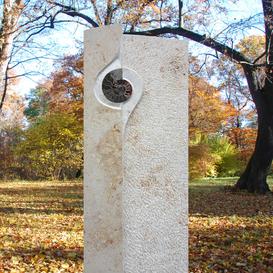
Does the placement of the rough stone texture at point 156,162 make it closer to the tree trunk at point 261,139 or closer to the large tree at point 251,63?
the large tree at point 251,63

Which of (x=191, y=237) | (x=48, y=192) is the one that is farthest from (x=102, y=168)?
(x=48, y=192)

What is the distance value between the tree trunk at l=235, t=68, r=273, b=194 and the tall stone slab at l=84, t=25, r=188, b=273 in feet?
35.1

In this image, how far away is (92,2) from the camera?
13.9 metres

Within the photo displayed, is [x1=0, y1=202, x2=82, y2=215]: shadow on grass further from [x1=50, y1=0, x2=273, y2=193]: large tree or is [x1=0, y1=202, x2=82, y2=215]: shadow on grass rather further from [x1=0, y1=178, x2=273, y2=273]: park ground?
[x1=50, y1=0, x2=273, y2=193]: large tree

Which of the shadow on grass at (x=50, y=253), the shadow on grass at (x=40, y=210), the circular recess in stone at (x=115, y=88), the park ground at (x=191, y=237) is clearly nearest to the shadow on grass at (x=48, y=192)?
the park ground at (x=191, y=237)

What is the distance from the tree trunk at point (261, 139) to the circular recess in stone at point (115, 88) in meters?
10.8

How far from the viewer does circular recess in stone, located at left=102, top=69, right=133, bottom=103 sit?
3145 mm

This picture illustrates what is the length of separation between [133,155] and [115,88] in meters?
0.51

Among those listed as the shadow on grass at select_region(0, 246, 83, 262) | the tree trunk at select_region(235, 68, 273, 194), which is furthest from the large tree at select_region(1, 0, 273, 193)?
the shadow on grass at select_region(0, 246, 83, 262)

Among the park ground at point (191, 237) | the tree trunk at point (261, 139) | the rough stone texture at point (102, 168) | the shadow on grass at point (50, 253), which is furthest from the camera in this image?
the tree trunk at point (261, 139)

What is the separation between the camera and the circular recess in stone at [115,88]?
10.3 feet

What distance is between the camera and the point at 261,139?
14.0 meters

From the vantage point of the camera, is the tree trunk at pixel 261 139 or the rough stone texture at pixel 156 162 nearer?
the rough stone texture at pixel 156 162

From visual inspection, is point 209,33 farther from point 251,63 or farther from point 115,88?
point 115,88
